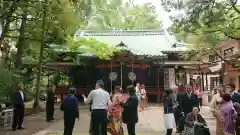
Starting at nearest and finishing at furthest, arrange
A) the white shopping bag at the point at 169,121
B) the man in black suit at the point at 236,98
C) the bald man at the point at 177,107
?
the man in black suit at the point at 236,98, the white shopping bag at the point at 169,121, the bald man at the point at 177,107

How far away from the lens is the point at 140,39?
94.9 ft

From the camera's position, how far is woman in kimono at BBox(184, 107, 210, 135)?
7.75m

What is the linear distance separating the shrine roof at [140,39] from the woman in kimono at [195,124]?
55.6 ft

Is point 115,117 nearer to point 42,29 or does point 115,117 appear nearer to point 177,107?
point 177,107

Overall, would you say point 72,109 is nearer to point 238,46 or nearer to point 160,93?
point 160,93

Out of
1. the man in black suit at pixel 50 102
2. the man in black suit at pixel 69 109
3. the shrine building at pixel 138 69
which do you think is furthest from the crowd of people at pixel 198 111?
the shrine building at pixel 138 69

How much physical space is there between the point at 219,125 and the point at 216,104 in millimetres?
588

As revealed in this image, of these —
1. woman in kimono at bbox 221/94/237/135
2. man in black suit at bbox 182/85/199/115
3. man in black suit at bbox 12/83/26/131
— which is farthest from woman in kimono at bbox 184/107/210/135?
man in black suit at bbox 12/83/26/131

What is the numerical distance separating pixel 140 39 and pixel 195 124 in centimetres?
2137

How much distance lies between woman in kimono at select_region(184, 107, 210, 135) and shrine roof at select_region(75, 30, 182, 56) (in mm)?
16935

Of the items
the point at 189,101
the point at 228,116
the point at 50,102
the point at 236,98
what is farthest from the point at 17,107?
the point at 228,116

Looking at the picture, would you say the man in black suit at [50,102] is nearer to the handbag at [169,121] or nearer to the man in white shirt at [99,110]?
the man in white shirt at [99,110]

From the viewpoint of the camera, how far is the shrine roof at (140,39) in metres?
26.3

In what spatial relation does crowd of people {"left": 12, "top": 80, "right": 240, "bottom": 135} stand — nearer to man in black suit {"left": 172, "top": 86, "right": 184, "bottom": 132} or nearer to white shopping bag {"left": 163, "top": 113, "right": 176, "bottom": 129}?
white shopping bag {"left": 163, "top": 113, "right": 176, "bottom": 129}
